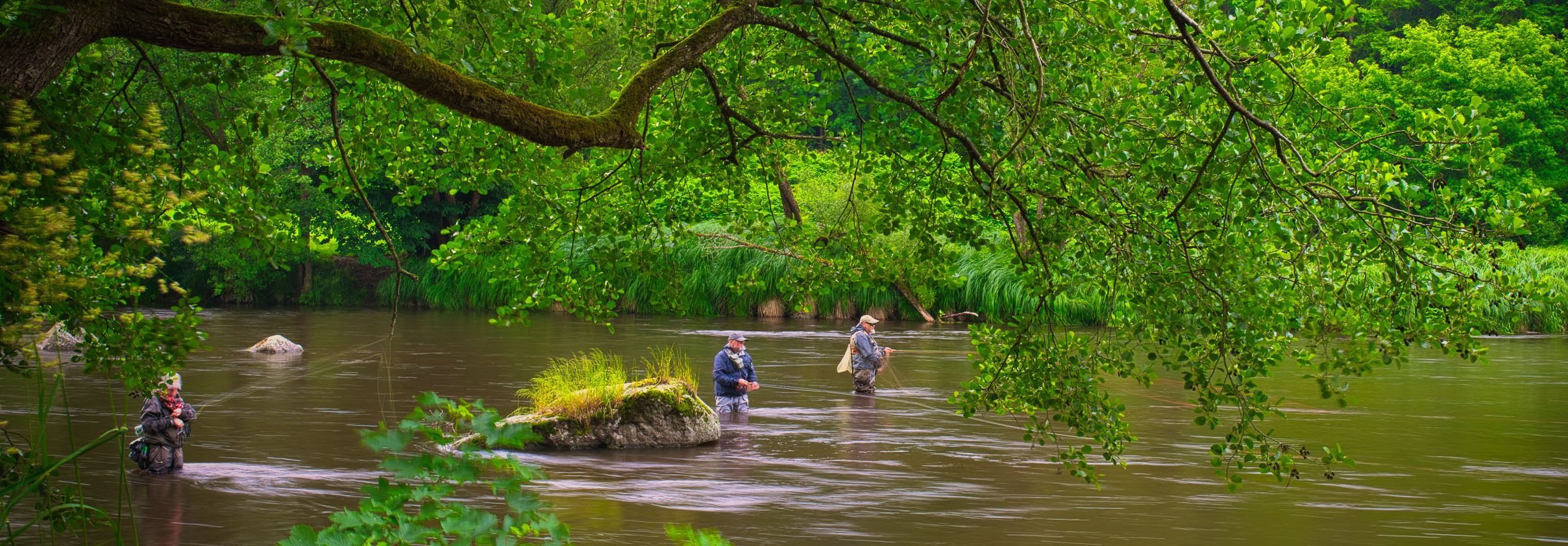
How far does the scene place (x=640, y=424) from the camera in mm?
14188

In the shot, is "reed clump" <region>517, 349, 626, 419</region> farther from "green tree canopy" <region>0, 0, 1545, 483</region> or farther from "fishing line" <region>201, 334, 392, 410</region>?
"green tree canopy" <region>0, 0, 1545, 483</region>

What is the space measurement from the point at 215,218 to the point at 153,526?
516 centimetres

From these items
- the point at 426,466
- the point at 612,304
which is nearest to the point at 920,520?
the point at 612,304

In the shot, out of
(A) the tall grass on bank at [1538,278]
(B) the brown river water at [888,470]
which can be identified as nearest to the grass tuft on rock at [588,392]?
(B) the brown river water at [888,470]

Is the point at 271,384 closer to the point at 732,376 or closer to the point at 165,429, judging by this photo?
the point at 732,376

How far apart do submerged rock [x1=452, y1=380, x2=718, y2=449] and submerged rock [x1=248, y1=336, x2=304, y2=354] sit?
13.1 metres

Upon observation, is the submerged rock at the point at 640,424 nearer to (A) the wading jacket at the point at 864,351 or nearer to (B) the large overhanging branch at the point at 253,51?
(A) the wading jacket at the point at 864,351

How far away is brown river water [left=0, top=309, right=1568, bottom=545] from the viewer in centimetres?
1061

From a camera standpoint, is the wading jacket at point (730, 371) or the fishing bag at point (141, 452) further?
the wading jacket at point (730, 371)

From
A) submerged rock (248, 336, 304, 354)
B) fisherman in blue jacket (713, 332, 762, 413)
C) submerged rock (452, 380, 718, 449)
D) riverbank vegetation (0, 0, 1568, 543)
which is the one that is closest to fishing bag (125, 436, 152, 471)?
submerged rock (452, 380, 718, 449)

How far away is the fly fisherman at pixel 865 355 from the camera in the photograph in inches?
744

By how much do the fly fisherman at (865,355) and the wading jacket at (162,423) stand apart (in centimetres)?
930

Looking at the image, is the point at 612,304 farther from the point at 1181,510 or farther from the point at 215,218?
the point at 1181,510

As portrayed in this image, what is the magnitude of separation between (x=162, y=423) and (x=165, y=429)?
12cm
